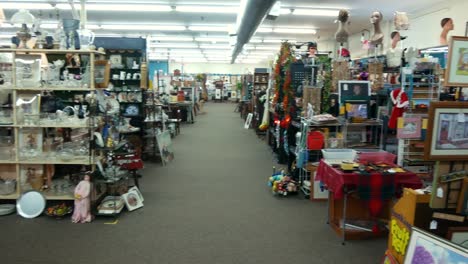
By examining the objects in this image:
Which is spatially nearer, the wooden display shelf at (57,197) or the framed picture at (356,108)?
the wooden display shelf at (57,197)

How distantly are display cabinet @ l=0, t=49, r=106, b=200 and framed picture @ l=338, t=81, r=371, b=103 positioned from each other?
3.11 metres

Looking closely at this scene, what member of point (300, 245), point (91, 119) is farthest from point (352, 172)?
point (91, 119)

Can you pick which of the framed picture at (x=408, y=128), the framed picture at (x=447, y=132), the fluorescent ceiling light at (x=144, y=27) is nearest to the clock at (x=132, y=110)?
the framed picture at (x=408, y=128)

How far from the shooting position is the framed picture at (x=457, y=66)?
2.34 metres

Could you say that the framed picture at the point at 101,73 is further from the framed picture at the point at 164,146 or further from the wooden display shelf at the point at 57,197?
the framed picture at the point at 164,146

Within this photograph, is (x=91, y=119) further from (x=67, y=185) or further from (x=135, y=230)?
(x=135, y=230)

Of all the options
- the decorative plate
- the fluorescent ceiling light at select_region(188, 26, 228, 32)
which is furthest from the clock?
the fluorescent ceiling light at select_region(188, 26, 228, 32)

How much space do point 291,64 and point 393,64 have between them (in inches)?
60.4

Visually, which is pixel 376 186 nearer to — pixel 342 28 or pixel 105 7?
pixel 342 28

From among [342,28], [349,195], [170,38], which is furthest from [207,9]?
[349,195]

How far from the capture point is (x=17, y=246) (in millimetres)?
3383

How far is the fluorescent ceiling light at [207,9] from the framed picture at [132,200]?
5.77 m

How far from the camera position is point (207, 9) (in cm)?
919

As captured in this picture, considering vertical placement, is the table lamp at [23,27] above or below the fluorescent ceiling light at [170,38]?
below
